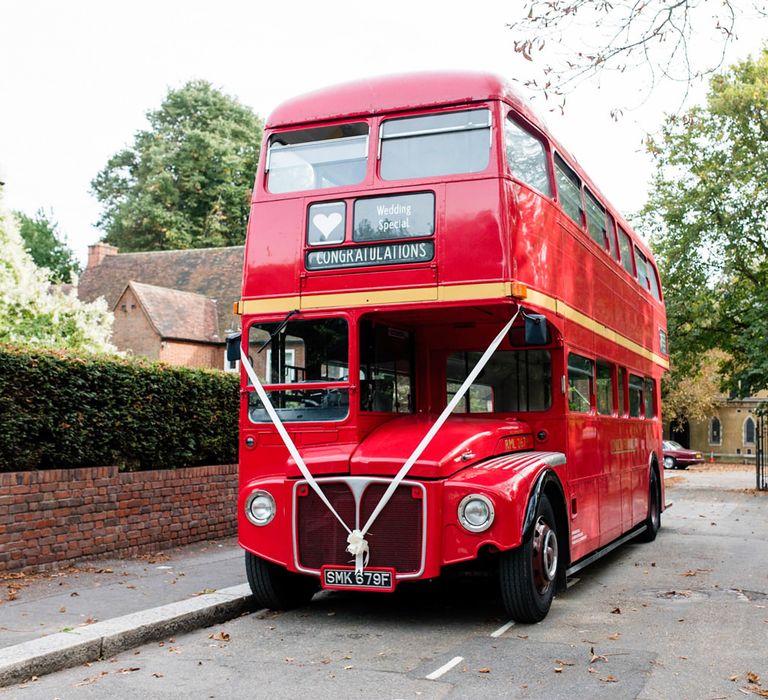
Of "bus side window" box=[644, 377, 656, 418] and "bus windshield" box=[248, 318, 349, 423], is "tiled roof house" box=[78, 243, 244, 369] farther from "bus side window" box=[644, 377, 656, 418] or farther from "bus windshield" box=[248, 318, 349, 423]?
"bus windshield" box=[248, 318, 349, 423]

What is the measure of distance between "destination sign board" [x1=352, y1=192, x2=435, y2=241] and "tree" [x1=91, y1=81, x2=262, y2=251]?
40849 mm

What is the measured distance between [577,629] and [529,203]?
3686 mm

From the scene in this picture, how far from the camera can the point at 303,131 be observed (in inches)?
348

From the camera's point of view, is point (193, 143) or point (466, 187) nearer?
point (466, 187)

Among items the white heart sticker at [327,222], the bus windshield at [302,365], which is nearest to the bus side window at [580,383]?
the bus windshield at [302,365]

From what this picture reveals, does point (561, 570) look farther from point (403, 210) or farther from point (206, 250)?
point (206, 250)

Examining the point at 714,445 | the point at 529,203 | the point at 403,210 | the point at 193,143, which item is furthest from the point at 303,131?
the point at 714,445

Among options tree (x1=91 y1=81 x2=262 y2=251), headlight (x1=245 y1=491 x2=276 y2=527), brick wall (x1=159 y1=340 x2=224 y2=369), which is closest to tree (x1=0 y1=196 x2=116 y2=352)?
brick wall (x1=159 y1=340 x2=224 y2=369)

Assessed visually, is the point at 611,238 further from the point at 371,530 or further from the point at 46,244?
the point at 46,244

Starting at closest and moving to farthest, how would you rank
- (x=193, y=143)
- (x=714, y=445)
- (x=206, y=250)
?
(x=206, y=250) → (x=193, y=143) → (x=714, y=445)

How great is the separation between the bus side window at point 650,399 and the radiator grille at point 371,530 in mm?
8091

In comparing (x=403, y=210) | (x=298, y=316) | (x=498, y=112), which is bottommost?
(x=298, y=316)

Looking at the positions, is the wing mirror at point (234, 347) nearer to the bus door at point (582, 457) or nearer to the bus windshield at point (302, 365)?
the bus windshield at point (302, 365)

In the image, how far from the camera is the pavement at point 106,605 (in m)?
6.38
